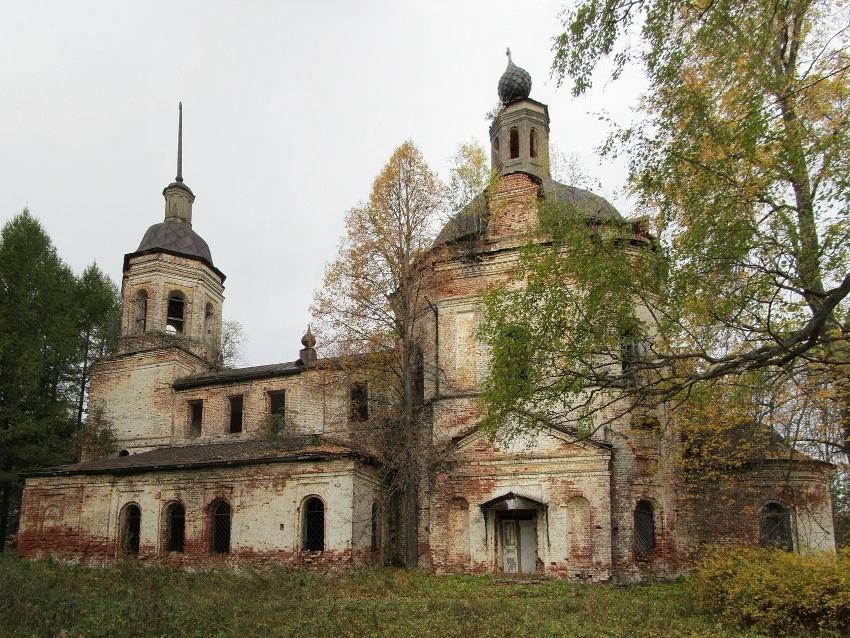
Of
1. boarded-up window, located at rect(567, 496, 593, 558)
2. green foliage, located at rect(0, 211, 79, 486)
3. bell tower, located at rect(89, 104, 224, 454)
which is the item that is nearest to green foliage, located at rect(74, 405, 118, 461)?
bell tower, located at rect(89, 104, 224, 454)

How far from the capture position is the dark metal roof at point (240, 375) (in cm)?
2308

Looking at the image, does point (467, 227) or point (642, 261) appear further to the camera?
point (467, 227)

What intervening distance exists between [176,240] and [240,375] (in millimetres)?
6133

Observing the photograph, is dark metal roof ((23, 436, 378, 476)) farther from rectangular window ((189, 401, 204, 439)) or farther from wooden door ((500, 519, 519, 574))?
wooden door ((500, 519, 519, 574))

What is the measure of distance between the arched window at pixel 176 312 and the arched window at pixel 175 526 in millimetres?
7486

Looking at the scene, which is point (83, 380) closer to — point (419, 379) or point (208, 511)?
point (208, 511)

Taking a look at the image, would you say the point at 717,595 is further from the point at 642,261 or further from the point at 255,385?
the point at 255,385

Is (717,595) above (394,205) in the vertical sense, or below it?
below

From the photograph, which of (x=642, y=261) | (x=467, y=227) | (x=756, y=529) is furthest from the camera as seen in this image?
(x=467, y=227)

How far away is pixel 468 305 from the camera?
64.2 ft

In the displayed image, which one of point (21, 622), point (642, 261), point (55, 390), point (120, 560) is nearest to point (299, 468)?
point (120, 560)

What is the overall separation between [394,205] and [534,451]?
7677mm

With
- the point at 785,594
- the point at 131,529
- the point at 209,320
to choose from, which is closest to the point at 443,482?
the point at 785,594

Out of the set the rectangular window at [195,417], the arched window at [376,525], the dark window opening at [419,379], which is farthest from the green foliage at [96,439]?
the dark window opening at [419,379]
